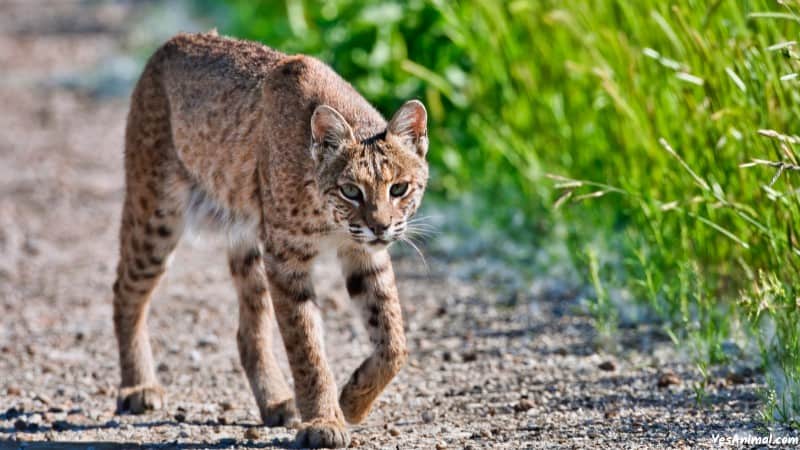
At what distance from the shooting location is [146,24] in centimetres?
1528

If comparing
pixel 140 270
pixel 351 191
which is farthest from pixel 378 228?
pixel 140 270

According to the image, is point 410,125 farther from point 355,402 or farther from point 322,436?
point 322,436

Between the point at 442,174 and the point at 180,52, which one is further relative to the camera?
the point at 442,174

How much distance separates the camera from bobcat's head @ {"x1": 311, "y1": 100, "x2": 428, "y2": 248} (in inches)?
175

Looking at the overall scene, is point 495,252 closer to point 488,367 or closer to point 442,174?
point 442,174

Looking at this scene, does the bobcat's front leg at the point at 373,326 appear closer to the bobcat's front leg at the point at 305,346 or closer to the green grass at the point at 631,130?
the bobcat's front leg at the point at 305,346

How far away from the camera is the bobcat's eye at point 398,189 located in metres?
4.54

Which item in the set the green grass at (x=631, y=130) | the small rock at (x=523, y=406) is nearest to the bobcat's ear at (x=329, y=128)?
the green grass at (x=631, y=130)

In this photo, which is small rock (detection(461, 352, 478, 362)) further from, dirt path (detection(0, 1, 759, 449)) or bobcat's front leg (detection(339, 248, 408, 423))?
bobcat's front leg (detection(339, 248, 408, 423))

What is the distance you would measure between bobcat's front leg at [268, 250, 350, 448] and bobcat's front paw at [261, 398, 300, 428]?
13.9 inches

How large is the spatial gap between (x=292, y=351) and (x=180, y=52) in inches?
63.4

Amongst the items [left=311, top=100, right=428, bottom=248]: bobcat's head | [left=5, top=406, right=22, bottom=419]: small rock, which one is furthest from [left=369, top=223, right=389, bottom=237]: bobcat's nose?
[left=5, top=406, right=22, bottom=419]: small rock

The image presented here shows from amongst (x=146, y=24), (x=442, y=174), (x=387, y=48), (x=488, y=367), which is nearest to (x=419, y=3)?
(x=387, y=48)

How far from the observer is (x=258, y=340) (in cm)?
541
